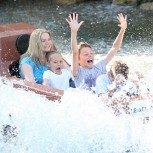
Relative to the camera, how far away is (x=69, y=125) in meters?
3.97

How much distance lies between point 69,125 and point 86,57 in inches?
31.9

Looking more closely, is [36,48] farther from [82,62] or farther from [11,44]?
[11,44]

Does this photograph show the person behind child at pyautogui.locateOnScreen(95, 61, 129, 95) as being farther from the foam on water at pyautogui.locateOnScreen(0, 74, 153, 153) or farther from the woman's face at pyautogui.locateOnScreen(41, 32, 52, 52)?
the woman's face at pyautogui.locateOnScreen(41, 32, 52, 52)

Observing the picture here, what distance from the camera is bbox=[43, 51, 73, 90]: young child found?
4.39 m

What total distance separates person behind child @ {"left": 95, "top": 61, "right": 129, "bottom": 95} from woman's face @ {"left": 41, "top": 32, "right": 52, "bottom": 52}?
1.75ft

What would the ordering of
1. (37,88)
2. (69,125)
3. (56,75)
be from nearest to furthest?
(69,125) < (37,88) < (56,75)

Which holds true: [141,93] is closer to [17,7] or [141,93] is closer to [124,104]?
[124,104]

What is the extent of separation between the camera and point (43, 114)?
4.02 metres

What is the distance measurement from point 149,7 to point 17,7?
11.1 ft

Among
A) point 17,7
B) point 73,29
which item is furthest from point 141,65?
point 17,7

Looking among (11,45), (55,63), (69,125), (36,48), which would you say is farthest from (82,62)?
(11,45)

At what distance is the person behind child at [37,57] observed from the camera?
4539 mm

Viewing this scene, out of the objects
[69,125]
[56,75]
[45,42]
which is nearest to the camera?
[69,125]

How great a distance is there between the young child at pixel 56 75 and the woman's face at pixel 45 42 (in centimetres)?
11
